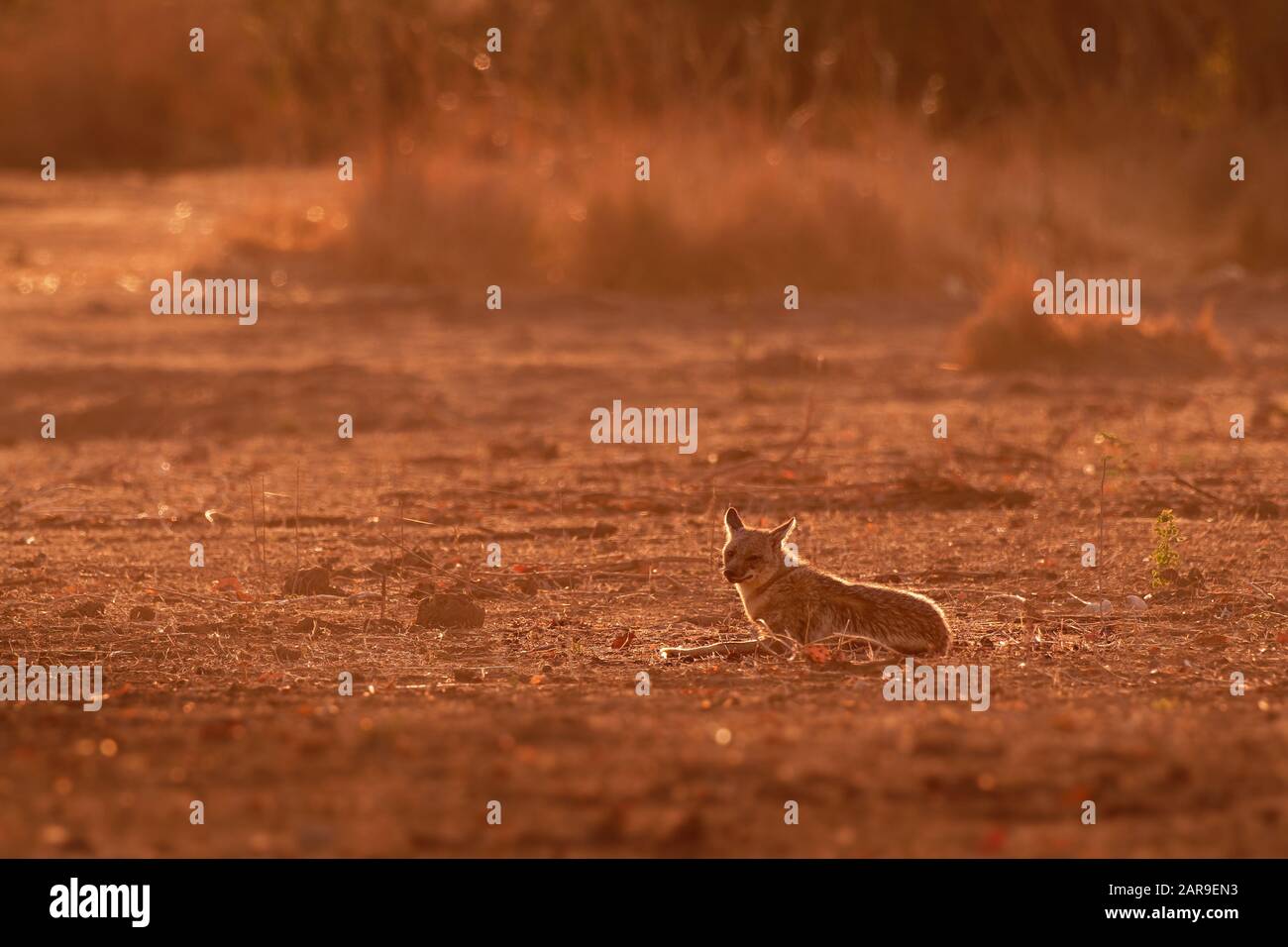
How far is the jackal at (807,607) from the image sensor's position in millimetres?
7395

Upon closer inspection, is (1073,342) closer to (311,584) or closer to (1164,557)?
(1164,557)

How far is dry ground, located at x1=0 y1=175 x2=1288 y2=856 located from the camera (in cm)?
529

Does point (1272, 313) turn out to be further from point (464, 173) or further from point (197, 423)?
point (197, 423)

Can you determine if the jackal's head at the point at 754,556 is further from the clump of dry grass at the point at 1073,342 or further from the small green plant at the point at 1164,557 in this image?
the clump of dry grass at the point at 1073,342

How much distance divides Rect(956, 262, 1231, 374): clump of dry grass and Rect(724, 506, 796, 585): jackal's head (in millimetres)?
7905

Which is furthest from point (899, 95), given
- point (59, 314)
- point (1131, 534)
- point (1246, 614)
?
point (1246, 614)

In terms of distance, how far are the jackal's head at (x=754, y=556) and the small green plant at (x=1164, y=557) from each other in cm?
154

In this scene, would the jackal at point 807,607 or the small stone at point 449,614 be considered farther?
the small stone at point 449,614

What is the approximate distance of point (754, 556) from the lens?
803cm

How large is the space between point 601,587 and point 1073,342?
799cm

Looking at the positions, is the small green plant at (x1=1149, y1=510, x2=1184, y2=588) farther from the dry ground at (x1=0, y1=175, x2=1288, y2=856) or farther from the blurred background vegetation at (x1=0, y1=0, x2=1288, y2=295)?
the blurred background vegetation at (x1=0, y1=0, x2=1288, y2=295)

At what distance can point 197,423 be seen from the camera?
13.8m

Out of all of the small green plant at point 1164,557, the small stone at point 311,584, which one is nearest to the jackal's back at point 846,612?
the small green plant at point 1164,557

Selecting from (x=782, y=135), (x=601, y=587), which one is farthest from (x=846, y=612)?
(x=782, y=135)
